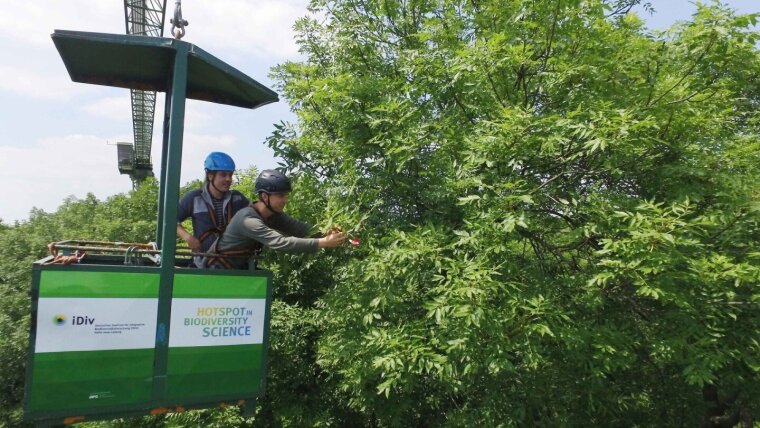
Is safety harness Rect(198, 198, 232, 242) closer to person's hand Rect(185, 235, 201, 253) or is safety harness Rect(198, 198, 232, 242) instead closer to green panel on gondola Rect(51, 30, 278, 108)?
person's hand Rect(185, 235, 201, 253)

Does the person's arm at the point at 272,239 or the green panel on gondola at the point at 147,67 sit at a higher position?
the green panel on gondola at the point at 147,67

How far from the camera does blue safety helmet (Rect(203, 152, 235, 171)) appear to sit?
4.33 metres

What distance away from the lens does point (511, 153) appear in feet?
14.9

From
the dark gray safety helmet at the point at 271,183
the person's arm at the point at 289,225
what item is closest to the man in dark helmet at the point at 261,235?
the dark gray safety helmet at the point at 271,183

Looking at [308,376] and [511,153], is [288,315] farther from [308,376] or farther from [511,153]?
[511,153]

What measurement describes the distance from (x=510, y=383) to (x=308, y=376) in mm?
4304

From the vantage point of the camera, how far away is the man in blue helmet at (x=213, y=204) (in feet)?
14.2

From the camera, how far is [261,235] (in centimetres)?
385

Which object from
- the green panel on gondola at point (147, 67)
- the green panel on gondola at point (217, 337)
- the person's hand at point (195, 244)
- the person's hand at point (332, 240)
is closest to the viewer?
the green panel on gondola at point (217, 337)

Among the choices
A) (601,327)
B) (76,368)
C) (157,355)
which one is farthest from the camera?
(601,327)

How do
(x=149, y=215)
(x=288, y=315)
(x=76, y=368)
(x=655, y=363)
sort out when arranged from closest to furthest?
1. (x=76, y=368)
2. (x=655, y=363)
3. (x=288, y=315)
4. (x=149, y=215)

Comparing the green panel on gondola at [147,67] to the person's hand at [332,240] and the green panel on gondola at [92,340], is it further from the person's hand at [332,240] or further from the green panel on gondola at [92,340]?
the green panel on gondola at [92,340]

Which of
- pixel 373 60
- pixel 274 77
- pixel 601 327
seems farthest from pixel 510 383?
pixel 274 77

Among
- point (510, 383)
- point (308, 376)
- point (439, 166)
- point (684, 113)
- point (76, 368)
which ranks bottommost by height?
point (308, 376)
